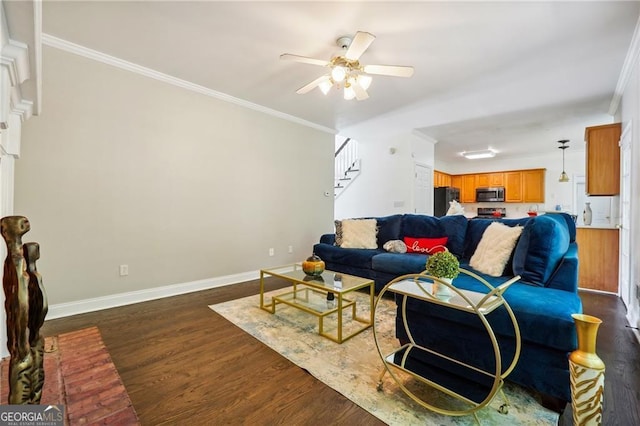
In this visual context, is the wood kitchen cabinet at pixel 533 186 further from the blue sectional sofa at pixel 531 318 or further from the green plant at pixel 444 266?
the green plant at pixel 444 266

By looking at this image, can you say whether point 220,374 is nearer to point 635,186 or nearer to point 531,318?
point 531,318

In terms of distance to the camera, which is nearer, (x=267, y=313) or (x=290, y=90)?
(x=267, y=313)

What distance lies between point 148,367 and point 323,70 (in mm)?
3243

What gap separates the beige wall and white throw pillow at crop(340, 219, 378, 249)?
1.16m

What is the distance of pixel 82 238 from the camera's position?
2891 mm

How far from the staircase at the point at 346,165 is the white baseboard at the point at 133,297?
3.43 m

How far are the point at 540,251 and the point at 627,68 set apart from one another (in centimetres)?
255

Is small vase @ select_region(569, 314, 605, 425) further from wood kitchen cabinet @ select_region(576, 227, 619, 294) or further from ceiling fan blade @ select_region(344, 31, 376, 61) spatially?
wood kitchen cabinet @ select_region(576, 227, 619, 294)

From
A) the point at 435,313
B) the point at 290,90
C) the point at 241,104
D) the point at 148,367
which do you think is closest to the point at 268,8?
the point at 290,90

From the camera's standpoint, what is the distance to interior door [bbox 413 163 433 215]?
19.0ft

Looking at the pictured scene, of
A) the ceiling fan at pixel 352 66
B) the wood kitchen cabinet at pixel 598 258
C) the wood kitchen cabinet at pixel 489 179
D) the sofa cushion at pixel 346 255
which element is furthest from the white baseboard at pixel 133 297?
the wood kitchen cabinet at pixel 489 179

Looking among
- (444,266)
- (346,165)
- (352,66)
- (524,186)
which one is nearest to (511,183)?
(524,186)

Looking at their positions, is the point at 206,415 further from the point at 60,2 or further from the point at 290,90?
the point at 290,90

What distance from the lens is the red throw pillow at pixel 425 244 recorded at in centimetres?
349
